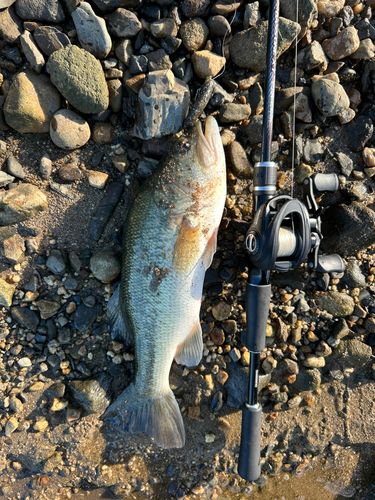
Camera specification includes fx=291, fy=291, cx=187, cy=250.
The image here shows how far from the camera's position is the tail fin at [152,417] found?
2533 mm

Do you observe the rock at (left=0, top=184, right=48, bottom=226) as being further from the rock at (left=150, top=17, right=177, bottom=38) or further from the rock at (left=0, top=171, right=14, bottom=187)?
the rock at (left=150, top=17, right=177, bottom=38)

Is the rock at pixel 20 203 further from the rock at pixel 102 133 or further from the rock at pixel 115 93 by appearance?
the rock at pixel 115 93

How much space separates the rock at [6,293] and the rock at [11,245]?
0.21 metres

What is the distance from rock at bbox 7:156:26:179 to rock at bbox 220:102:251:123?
1.82m

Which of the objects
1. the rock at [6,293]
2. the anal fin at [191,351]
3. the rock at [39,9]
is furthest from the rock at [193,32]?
the rock at [6,293]

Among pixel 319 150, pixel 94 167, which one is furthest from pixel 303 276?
pixel 94 167

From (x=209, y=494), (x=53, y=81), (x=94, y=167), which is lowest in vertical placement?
(x=209, y=494)

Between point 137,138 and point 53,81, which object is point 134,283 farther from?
point 53,81

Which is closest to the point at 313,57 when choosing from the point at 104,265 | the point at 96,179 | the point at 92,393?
the point at 96,179

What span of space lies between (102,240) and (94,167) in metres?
0.66

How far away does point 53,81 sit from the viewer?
95.6 inches

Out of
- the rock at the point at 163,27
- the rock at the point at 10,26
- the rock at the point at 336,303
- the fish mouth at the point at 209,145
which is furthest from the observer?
the rock at the point at 336,303

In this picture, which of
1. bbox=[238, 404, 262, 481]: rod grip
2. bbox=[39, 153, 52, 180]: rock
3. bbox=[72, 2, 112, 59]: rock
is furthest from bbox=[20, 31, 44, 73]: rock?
bbox=[238, 404, 262, 481]: rod grip

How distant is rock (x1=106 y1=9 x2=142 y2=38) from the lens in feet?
7.88
